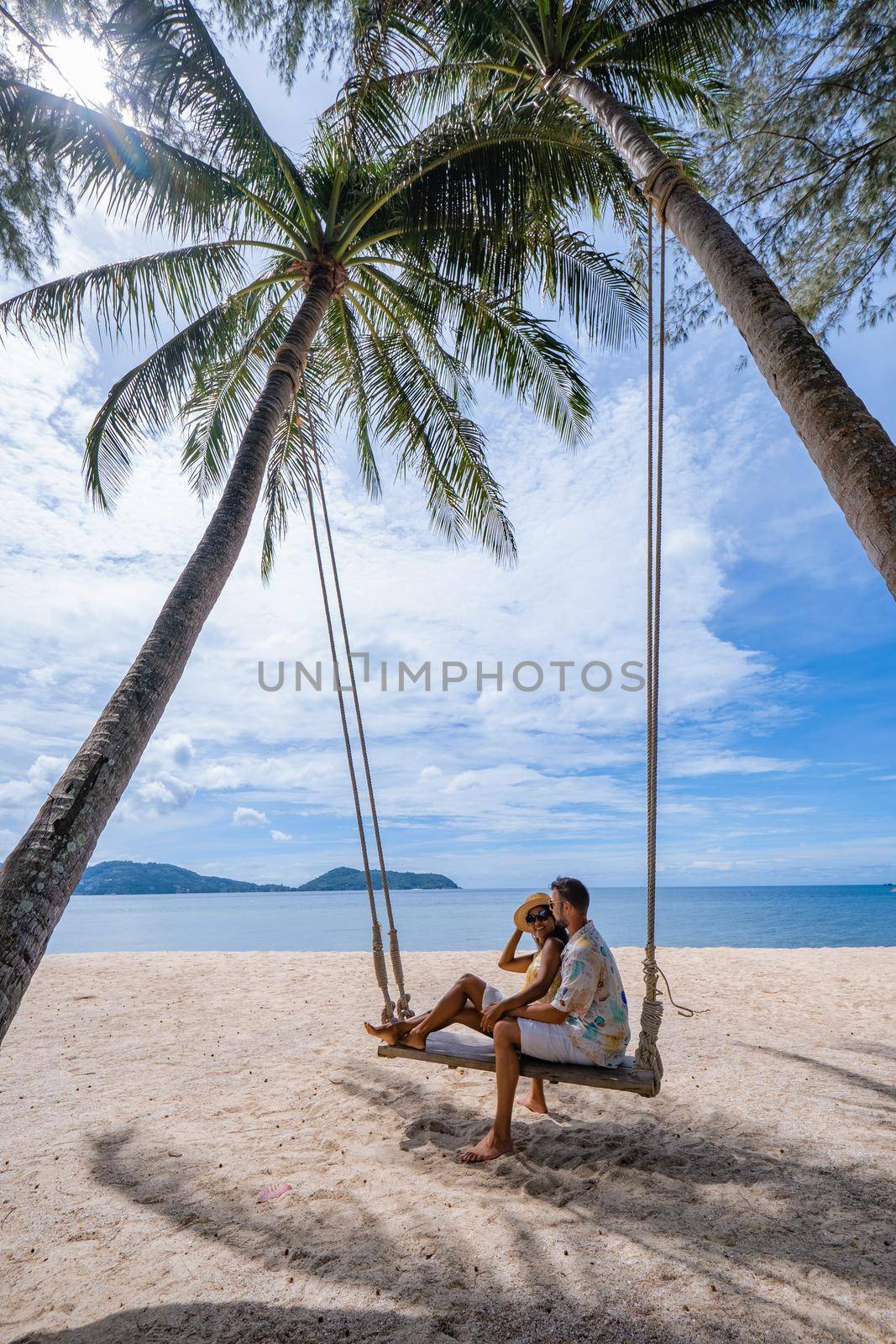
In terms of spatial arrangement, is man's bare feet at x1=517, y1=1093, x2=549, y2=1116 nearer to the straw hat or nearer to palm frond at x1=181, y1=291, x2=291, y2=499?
the straw hat

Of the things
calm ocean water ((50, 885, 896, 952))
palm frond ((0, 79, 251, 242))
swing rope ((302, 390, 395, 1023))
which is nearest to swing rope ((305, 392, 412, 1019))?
swing rope ((302, 390, 395, 1023))

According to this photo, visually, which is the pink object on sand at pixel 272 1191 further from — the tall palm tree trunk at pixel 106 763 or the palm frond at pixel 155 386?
the palm frond at pixel 155 386

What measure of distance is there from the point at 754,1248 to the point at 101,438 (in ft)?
20.8

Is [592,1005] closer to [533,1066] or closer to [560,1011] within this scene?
[560,1011]

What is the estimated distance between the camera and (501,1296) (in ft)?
7.09

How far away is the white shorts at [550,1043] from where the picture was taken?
300 cm

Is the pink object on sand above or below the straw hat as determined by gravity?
below

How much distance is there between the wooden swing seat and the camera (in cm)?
287

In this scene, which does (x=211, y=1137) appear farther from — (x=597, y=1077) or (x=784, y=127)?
(x=784, y=127)

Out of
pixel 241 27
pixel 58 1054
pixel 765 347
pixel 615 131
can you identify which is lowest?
pixel 58 1054

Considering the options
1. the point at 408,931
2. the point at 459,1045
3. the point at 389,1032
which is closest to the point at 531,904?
the point at 459,1045

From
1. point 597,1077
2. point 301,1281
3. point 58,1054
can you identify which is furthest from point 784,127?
point 58,1054

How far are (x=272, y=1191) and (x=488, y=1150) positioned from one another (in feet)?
2.84

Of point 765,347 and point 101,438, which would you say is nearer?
point 765,347
